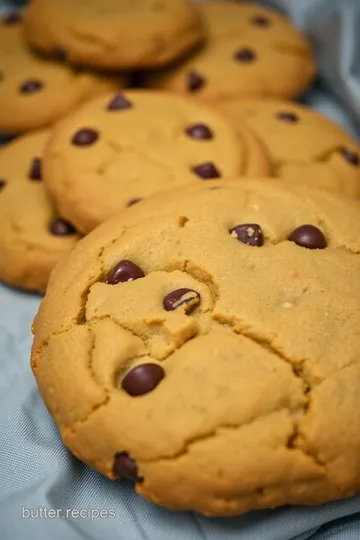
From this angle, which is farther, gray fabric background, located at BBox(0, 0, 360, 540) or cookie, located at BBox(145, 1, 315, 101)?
cookie, located at BBox(145, 1, 315, 101)

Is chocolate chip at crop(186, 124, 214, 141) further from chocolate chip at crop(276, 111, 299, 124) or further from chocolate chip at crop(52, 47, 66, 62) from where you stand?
chocolate chip at crop(52, 47, 66, 62)

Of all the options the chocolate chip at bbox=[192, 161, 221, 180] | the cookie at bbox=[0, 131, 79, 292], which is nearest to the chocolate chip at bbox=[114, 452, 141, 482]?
the cookie at bbox=[0, 131, 79, 292]

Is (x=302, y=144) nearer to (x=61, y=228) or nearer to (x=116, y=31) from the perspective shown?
(x=116, y=31)

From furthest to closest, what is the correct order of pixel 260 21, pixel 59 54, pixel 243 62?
1. pixel 260 21
2. pixel 243 62
3. pixel 59 54

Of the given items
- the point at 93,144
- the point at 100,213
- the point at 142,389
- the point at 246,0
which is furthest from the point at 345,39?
the point at 142,389

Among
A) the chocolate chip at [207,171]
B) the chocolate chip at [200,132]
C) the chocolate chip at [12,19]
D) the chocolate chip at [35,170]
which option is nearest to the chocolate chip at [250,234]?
the chocolate chip at [207,171]

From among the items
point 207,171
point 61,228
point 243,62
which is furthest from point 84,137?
point 243,62

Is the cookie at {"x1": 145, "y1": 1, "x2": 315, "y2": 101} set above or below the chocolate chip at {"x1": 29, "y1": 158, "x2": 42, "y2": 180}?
above
